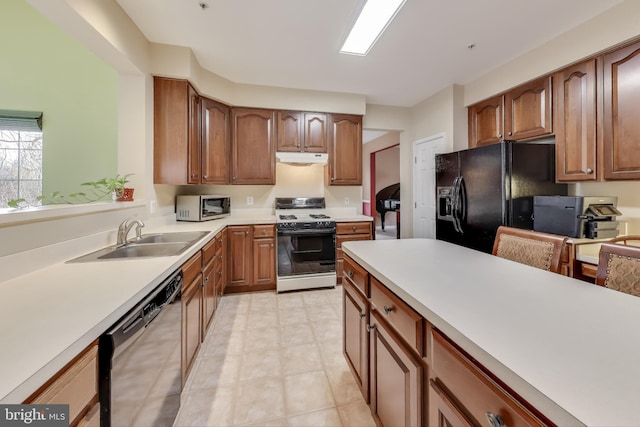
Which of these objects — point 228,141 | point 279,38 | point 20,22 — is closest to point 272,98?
point 228,141

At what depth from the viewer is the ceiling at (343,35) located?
6.58 feet

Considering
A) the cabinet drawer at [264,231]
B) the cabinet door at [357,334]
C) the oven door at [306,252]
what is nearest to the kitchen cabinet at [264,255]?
the cabinet drawer at [264,231]

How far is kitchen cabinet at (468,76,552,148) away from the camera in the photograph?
251 cm

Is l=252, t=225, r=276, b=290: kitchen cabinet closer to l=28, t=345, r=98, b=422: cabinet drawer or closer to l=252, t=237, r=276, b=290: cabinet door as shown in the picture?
Answer: l=252, t=237, r=276, b=290: cabinet door

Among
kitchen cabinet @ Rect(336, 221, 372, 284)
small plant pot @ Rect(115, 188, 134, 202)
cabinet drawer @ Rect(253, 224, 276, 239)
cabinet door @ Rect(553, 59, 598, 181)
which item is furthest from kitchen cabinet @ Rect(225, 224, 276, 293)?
cabinet door @ Rect(553, 59, 598, 181)

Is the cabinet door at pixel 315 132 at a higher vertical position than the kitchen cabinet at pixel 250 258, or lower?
higher

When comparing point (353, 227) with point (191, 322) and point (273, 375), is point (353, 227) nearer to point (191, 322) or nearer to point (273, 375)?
point (273, 375)

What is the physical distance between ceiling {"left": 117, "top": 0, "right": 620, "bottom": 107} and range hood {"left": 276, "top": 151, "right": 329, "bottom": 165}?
883 millimetres

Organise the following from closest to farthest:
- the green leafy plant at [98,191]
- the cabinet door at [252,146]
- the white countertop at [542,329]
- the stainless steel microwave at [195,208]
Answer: the white countertop at [542,329] < the green leafy plant at [98,191] < the stainless steel microwave at [195,208] < the cabinet door at [252,146]

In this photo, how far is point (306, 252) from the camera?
3230mm

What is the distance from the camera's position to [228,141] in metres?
3.33

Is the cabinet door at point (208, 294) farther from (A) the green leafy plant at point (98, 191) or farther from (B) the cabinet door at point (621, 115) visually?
(B) the cabinet door at point (621, 115)

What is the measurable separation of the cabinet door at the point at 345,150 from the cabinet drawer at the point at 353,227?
Answer: 63 cm

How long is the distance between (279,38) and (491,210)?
2.57 m
